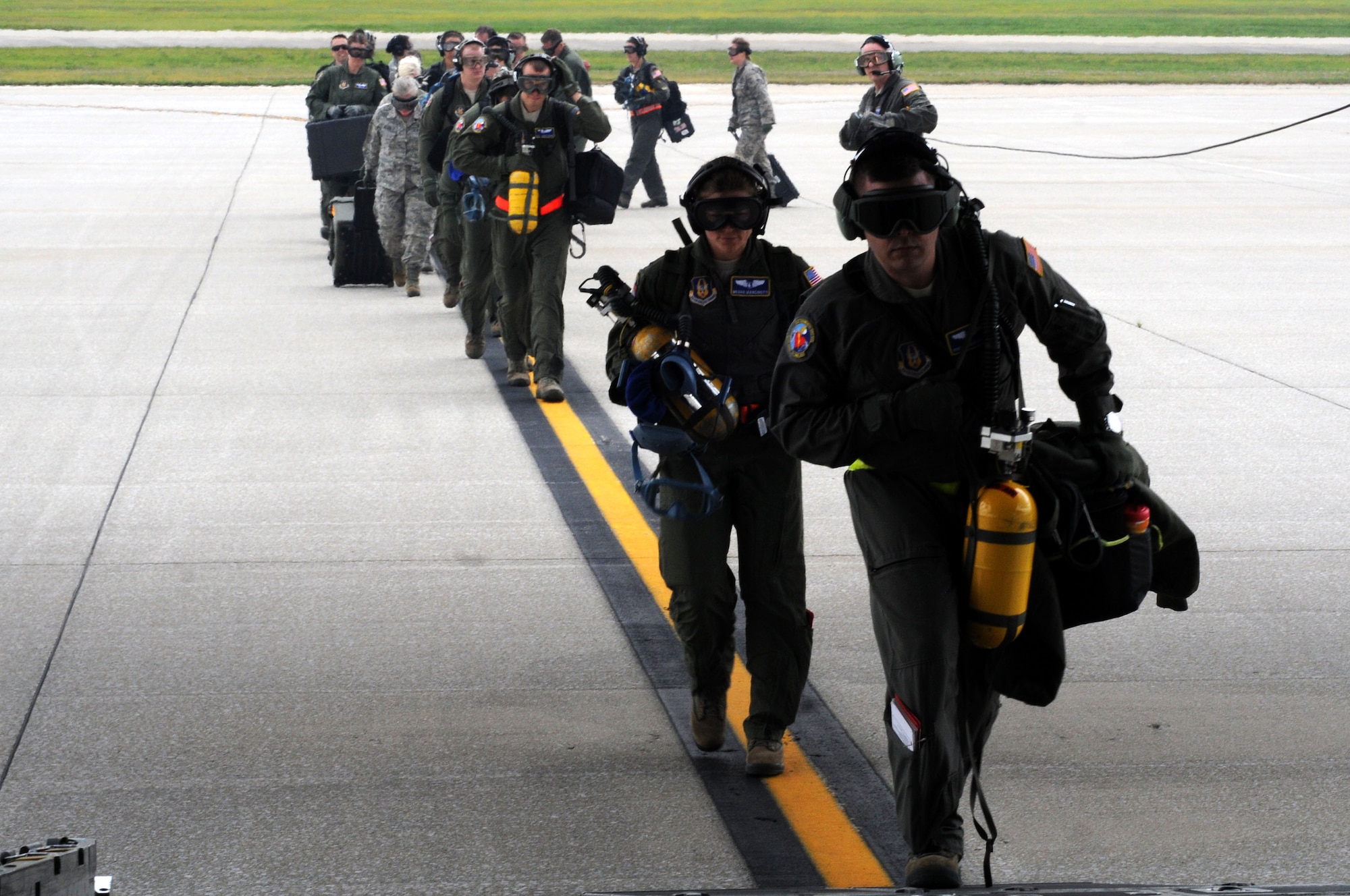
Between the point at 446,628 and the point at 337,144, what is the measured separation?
10.1 meters

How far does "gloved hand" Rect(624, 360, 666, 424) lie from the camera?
4.43m

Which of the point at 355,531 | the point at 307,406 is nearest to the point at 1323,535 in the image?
the point at 355,531

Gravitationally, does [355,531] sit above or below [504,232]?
below

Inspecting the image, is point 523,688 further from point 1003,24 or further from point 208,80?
point 1003,24

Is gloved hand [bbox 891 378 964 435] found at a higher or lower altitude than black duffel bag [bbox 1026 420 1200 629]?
higher

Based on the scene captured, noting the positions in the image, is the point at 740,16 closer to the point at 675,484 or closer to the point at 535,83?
the point at 535,83

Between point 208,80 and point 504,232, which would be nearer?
point 504,232

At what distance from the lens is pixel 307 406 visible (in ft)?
30.7

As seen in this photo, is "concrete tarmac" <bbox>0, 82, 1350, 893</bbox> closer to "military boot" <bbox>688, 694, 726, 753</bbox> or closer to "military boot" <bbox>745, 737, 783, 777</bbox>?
"military boot" <bbox>688, 694, 726, 753</bbox>

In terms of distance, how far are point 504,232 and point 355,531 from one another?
2857 mm

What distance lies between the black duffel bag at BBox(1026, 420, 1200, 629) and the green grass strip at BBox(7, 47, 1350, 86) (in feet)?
124

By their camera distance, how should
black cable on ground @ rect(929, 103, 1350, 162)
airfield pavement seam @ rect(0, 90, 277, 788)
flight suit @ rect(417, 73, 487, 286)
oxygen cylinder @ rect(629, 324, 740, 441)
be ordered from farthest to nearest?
black cable on ground @ rect(929, 103, 1350, 162) → flight suit @ rect(417, 73, 487, 286) → airfield pavement seam @ rect(0, 90, 277, 788) → oxygen cylinder @ rect(629, 324, 740, 441)

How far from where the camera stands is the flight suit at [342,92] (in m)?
15.9

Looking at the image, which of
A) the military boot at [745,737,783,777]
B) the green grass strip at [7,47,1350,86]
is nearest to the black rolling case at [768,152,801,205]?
the military boot at [745,737,783,777]
